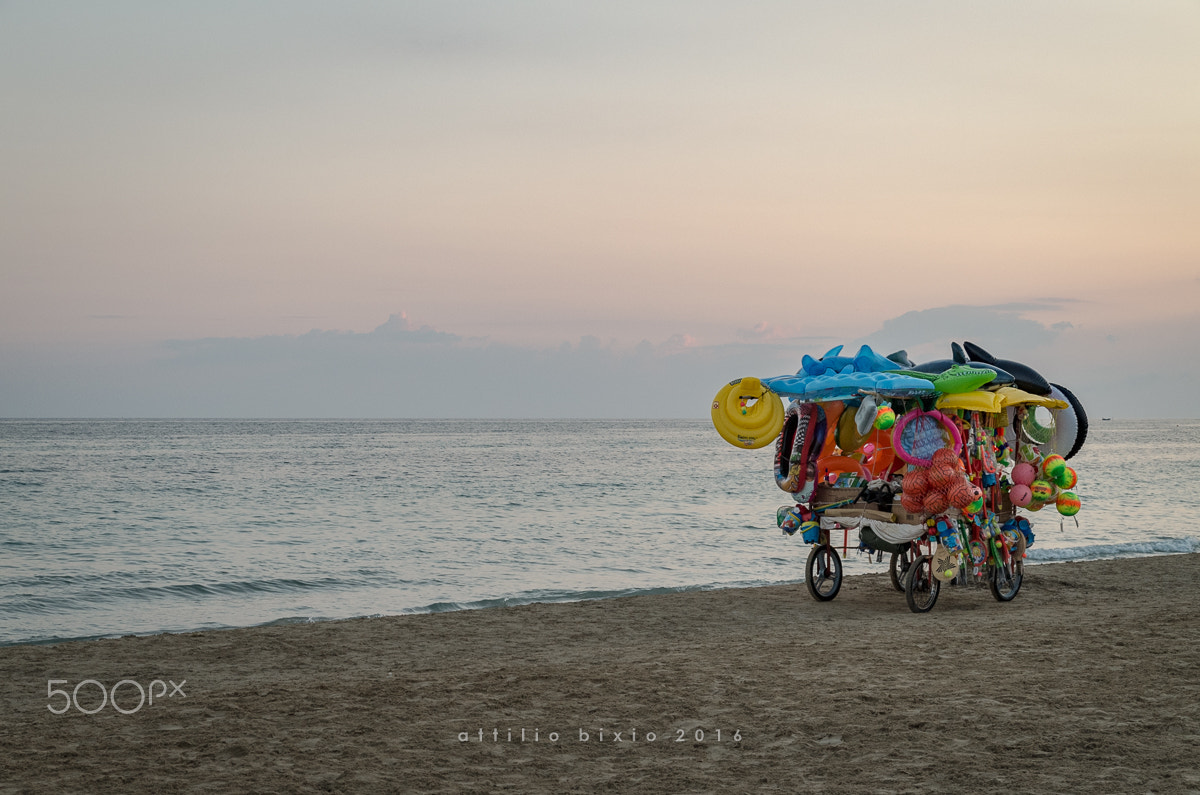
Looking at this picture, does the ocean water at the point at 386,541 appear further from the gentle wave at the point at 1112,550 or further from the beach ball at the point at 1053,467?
the beach ball at the point at 1053,467

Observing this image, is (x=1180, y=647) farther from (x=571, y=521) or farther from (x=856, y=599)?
(x=571, y=521)

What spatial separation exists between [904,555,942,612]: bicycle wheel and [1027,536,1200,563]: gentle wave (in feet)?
20.1

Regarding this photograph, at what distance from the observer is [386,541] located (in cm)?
1892

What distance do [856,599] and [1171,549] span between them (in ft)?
29.3

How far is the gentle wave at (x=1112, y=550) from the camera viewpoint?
15.9m

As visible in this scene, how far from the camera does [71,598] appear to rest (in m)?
12.7

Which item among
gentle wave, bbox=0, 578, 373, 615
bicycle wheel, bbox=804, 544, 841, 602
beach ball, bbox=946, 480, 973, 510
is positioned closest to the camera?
beach ball, bbox=946, 480, 973, 510

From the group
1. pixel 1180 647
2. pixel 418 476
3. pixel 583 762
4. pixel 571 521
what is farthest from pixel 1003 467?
pixel 418 476

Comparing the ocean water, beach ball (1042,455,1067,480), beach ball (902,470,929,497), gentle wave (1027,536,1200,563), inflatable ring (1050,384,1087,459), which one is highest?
inflatable ring (1050,384,1087,459)

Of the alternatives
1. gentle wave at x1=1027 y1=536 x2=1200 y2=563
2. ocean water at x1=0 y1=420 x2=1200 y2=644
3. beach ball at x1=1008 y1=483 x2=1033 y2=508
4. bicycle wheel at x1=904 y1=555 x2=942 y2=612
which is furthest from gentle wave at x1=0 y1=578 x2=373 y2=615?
gentle wave at x1=1027 y1=536 x2=1200 y2=563

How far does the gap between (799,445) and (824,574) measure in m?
1.87

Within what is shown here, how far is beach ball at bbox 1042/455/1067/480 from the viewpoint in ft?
33.3

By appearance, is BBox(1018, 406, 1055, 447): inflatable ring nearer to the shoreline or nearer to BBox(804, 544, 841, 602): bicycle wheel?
BBox(804, 544, 841, 602): bicycle wheel

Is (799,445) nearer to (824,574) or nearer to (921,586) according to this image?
(824,574)
